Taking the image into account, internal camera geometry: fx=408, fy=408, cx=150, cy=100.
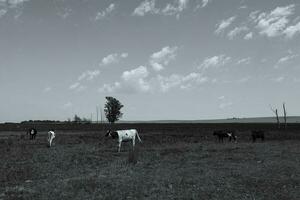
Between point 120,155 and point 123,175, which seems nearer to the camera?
point 123,175

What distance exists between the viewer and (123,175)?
Result: 18.3 metres

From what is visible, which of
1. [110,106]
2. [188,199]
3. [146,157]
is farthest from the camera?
[110,106]

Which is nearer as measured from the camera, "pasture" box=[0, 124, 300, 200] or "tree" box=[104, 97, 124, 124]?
"pasture" box=[0, 124, 300, 200]

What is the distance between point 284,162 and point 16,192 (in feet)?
46.6

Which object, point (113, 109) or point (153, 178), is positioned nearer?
point (153, 178)

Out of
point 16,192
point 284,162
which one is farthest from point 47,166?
point 284,162

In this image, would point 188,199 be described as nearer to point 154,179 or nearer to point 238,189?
point 238,189

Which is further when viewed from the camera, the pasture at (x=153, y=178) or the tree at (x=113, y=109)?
the tree at (x=113, y=109)

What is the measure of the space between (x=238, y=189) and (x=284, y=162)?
8.44 m

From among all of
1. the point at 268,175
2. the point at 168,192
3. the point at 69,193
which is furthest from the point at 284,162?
the point at 69,193

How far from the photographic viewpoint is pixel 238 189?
1470 centimetres

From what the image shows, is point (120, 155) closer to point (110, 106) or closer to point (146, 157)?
point (146, 157)

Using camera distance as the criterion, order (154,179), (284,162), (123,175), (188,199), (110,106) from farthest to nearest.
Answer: (110,106)
(284,162)
(123,175)
(154,179)
(188,199)

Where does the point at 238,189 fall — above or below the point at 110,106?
below
